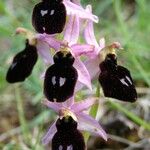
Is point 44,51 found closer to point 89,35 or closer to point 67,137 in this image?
point 89,35

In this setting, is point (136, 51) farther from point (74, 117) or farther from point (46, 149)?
point (74, 117)

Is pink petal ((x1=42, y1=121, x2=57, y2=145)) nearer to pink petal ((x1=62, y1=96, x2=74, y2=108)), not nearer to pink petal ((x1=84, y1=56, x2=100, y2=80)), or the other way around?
pink petal ((x1=62, y1=96, x2=74, y2=108))

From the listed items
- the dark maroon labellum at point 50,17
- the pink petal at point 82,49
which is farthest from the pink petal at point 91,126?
the dark maroon labellum at point 50,17

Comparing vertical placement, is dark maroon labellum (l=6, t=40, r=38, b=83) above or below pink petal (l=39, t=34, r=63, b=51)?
below

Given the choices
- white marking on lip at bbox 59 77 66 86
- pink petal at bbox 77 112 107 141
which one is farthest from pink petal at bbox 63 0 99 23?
pink petal at bbox 77 112 107 141

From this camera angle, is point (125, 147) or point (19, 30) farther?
point (125, 147)

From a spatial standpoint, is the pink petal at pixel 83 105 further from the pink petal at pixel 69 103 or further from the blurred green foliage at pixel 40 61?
the blurred green foliage at pixel 40 61

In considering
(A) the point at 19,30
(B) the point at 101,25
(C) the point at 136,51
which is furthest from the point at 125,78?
(B) the point at 101,25
